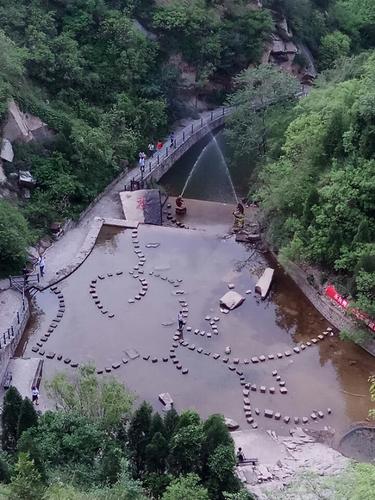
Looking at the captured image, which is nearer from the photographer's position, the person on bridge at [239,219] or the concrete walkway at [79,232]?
the concrete walkway at [79,232]

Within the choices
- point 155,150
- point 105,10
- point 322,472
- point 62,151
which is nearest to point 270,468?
point 322,472

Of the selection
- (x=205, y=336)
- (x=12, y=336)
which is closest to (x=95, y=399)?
(x=12, y=336)

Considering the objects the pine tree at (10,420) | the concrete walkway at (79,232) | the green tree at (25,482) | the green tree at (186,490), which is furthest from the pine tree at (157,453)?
the concrete walkway at (79,232)

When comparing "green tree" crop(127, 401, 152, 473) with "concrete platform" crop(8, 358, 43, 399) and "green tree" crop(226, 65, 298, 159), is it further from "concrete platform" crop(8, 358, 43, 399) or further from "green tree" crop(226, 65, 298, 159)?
"green tree" crop(226, 65, 298, 159)

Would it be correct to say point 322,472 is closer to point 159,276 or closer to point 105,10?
point 159,276

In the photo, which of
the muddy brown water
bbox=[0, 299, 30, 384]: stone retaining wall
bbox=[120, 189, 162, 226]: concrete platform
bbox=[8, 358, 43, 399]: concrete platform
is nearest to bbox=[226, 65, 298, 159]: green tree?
bbox=[120, 189, 162, 226]: concrete platform

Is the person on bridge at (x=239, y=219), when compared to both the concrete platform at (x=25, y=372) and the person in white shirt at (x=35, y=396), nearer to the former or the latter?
the concrete platform at (x=25, y=372)

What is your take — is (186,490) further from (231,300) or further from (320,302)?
(320,302)
